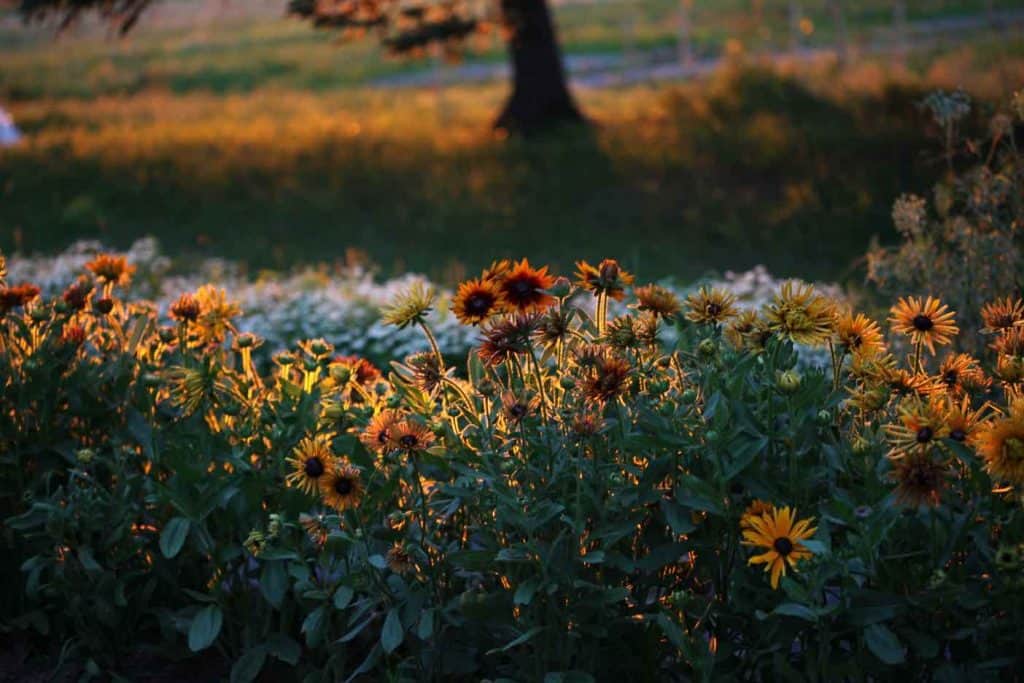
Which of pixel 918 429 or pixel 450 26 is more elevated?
pixel 918 429

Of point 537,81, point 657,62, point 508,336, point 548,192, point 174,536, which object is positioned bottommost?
point 657,62

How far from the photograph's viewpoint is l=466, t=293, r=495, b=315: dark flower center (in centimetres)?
272

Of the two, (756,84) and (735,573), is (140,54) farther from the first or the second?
(735,573)

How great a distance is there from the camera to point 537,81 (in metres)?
13.8

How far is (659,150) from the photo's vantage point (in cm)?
1173

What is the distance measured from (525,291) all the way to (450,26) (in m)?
9.78

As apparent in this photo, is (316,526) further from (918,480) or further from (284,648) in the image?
(918,480)

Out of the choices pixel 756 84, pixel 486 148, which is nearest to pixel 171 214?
pixel 486 148

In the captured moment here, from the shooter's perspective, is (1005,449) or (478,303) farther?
(478,303)

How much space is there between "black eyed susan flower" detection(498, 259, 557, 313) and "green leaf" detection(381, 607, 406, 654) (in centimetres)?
72

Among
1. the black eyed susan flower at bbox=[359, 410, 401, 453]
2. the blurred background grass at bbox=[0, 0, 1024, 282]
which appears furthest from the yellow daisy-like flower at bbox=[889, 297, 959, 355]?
the blurred background grass at bbox=[0, 0, 1024, 282]

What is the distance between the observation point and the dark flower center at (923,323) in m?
2.80

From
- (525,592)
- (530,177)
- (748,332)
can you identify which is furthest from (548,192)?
(525,592)

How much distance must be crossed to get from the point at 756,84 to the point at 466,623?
10738 mm
